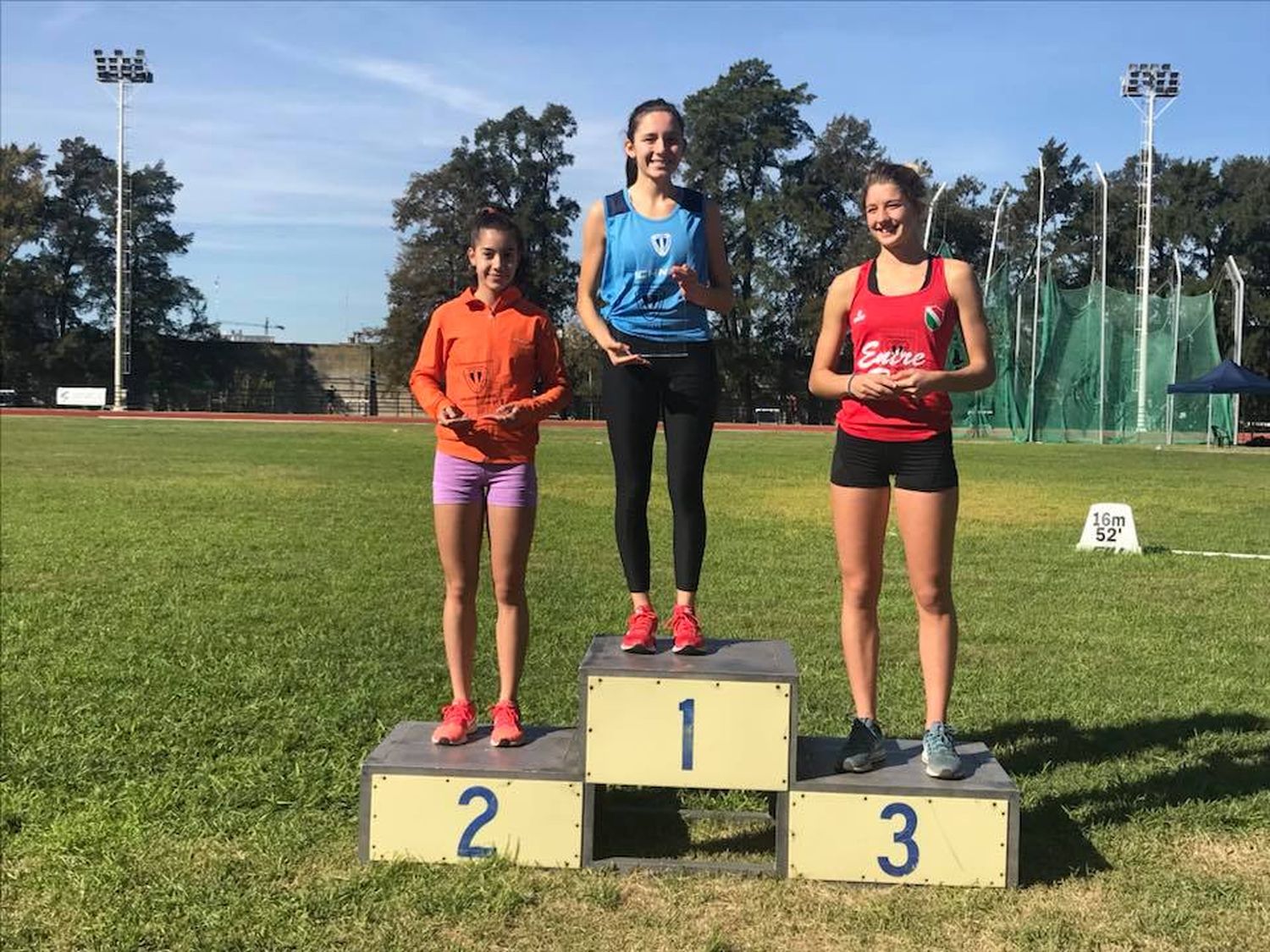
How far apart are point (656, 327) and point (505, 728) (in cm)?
145

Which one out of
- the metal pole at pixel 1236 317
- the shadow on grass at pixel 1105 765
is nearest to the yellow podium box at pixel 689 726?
the shadow on grass at pixel 1105 765

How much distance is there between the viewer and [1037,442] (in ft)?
121

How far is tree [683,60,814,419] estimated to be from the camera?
198ft

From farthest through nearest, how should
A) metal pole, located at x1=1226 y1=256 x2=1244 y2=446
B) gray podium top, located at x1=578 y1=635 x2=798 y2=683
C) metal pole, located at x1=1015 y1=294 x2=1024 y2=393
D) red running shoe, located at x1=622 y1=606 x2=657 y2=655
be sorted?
1. metal pole, located at x1=1015 y1=294 x2=1024 y2=393
2. metal pole, located at x1=1226 y1=256 x2=1244 y2=446
3. red running shoe, located at x1=622 y1=606 x2=657 y2=655
4. gray podium top, located at x1=578 y1=635 x2=798 y2=683

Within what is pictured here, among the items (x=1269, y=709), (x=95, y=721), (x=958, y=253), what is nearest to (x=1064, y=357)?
(x=958, y=253)

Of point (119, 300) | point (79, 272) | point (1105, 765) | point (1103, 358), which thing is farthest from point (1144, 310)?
point (79, 272)

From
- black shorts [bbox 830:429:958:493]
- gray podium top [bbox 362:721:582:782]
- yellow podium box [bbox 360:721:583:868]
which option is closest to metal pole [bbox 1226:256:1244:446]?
black shorts [bbox 830:429:958:493]

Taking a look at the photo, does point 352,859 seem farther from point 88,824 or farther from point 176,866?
point 88,824

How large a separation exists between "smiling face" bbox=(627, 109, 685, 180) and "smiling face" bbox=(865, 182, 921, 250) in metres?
0.68

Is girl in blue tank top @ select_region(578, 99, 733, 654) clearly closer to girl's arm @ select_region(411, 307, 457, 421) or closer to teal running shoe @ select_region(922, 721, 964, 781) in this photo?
girl's arm @ select_region(411, 307, 457, 421)

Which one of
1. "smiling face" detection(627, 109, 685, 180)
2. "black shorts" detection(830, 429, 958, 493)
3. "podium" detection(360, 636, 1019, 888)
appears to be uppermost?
"smiling face" detection(627, 109, 685, 180)

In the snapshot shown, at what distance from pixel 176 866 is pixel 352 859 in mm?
519

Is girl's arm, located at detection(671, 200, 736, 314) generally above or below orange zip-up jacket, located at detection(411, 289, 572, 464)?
above

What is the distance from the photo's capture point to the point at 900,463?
348 cm
